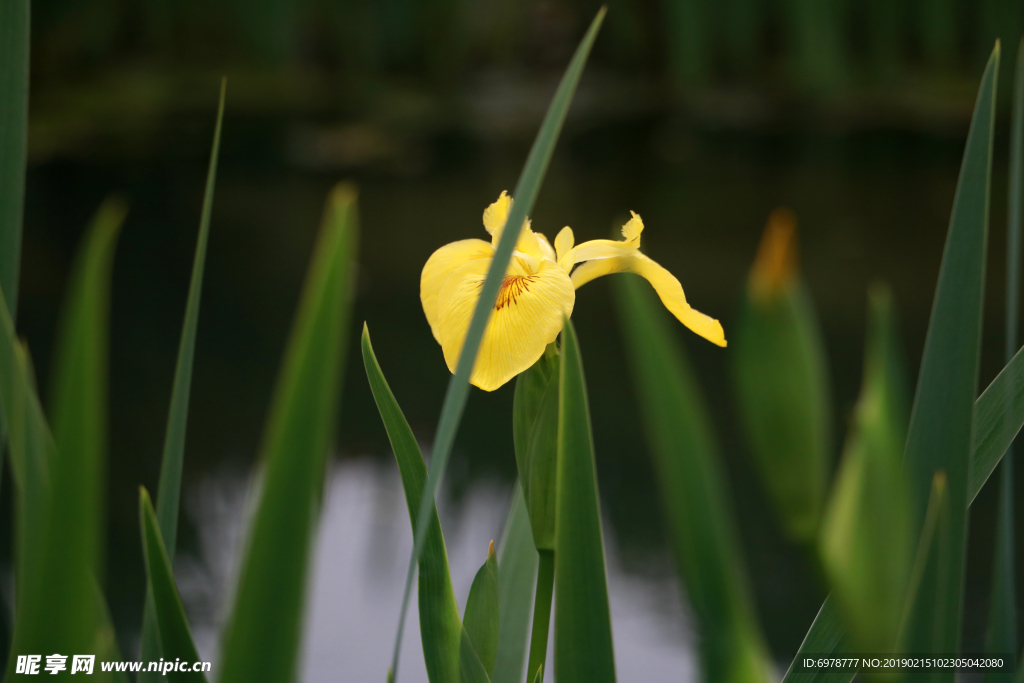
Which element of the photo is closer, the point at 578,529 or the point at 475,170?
the point at 578,529

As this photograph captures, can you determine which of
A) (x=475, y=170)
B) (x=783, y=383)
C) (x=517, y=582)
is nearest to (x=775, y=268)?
(x=783, y=383)

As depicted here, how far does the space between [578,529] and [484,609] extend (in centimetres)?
4

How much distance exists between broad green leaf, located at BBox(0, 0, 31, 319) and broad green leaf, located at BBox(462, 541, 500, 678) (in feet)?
0.23

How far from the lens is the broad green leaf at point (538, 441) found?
101 mm

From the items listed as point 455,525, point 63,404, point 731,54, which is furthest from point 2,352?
point 731,54

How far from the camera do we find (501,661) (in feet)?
0.44

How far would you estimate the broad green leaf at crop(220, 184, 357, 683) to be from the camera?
51mm

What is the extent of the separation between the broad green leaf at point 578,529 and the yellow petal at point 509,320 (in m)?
0.02

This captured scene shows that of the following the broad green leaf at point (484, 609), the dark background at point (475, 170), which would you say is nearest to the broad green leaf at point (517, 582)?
the broad green leaf at point (484, 609)

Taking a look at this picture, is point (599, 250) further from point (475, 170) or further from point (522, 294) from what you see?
point (475, 170)

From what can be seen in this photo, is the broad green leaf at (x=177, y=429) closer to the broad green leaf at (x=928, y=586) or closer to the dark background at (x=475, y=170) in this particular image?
the broad green leaf at (x=928, y=586)

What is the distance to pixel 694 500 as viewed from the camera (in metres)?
0.05

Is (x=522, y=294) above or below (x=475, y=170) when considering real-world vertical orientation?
below

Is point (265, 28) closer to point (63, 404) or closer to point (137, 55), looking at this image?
point (137, 55)
